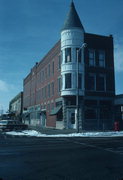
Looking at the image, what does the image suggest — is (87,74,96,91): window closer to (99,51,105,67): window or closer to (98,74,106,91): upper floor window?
(98,74,106,91): upper floor window

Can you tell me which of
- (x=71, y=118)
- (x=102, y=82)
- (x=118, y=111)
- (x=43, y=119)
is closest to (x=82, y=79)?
(x=102, y=82)

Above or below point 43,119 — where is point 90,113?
above

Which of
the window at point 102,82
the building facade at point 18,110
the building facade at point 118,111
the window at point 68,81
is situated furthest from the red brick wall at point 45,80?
the building facade at point 18,110

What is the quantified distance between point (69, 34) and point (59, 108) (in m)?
10.5

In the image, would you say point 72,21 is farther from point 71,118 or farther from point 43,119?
point 43,119

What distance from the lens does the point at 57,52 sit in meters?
37.7

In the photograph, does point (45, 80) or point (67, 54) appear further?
point (45, 80)

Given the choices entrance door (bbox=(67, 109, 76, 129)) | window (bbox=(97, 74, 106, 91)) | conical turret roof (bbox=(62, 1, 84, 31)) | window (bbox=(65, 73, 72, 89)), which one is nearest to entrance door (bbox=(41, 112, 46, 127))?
entrance door (bbox=(67, 109, 76, 129))

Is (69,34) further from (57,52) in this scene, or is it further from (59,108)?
(59,108)

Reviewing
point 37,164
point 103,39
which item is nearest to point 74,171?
point 37,164

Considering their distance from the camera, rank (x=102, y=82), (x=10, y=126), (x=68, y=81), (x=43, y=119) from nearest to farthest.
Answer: (x=10, y=126) → (x=68, y=81) → (x=102, y=82) → (x=43, y=119)

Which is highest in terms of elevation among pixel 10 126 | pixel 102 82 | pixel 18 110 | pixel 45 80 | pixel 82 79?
pixel 45 80

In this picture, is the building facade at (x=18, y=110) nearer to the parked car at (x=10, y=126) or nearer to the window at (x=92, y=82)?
the parked car at (x=10, y=126)

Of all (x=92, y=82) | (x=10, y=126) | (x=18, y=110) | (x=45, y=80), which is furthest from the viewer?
(x=18, y=110)
